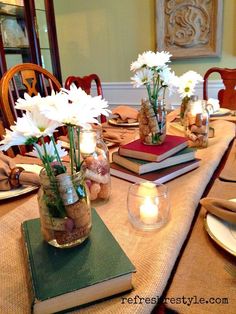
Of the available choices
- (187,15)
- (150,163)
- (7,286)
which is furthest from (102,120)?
(7,286)

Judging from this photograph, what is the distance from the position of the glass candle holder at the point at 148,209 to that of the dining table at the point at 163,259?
0.02 metres

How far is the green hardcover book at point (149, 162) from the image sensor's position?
2.41ft

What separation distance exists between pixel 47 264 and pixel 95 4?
9.01 ft

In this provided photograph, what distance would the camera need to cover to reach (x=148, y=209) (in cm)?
57

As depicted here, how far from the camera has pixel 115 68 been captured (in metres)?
2.74

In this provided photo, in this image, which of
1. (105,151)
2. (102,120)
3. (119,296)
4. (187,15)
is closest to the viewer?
(119,296)

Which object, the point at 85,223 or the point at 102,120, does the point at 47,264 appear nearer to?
the point at 85,223

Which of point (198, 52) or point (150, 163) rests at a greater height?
point (198, 52)

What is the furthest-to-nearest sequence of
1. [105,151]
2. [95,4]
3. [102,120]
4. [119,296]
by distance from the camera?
[95,4] → [102,120] → [105,151] → [119,296]

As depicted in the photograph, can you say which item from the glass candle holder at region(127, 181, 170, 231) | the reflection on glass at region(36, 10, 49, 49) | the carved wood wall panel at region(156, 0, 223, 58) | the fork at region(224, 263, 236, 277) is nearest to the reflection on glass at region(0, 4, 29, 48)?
the reflection on glass at region(36, 10, 49, 49)

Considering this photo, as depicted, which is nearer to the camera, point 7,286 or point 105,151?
point 7,286

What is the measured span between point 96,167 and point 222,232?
0.29 metres

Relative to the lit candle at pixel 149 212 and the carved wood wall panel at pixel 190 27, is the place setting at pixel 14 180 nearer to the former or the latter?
the lit candle at pixel 149 212

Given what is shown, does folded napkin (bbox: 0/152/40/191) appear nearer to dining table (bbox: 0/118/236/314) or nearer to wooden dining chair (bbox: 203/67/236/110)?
dining table (bbox: 0/118/236/314)
